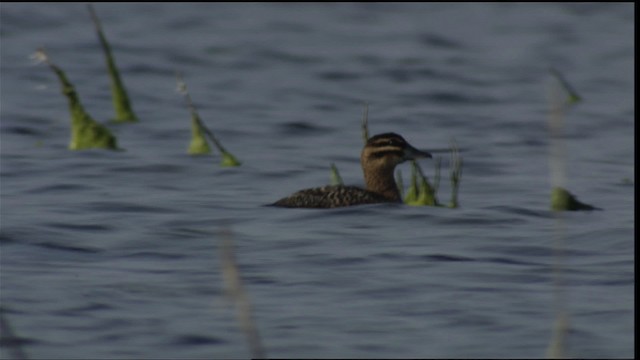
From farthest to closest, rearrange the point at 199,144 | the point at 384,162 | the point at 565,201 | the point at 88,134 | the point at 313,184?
the point at 199,144 < the point at 88,134 < the point at 313,184 < the point at 384,162 < the point at 565,201

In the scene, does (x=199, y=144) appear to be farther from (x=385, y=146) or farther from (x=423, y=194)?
(x=423, y=194)

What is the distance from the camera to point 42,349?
960 centimetres

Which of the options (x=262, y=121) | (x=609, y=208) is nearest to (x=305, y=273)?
(x=609, y=208)

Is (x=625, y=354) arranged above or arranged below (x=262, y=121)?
above

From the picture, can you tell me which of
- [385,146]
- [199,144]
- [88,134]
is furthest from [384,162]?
[88,134]

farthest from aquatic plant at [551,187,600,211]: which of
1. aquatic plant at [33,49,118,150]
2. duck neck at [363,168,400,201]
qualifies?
aquatic plant at [33,49,118,150]

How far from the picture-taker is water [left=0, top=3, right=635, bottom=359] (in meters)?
10.2

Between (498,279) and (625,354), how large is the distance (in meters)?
2.23

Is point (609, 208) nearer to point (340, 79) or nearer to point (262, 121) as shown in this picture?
point (262, 121)

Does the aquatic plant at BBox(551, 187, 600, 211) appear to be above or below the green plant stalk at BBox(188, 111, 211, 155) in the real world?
above

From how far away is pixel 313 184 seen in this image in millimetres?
16672

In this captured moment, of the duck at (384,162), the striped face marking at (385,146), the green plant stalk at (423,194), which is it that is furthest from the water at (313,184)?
the striped face marking at (385,146)

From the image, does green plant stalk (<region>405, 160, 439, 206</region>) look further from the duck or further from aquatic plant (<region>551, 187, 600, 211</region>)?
aquatic plant (<region>551, 187, 600, 211</region>)

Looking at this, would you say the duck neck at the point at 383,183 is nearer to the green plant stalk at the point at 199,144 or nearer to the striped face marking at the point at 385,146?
the striped face marking at the point at 385,146
